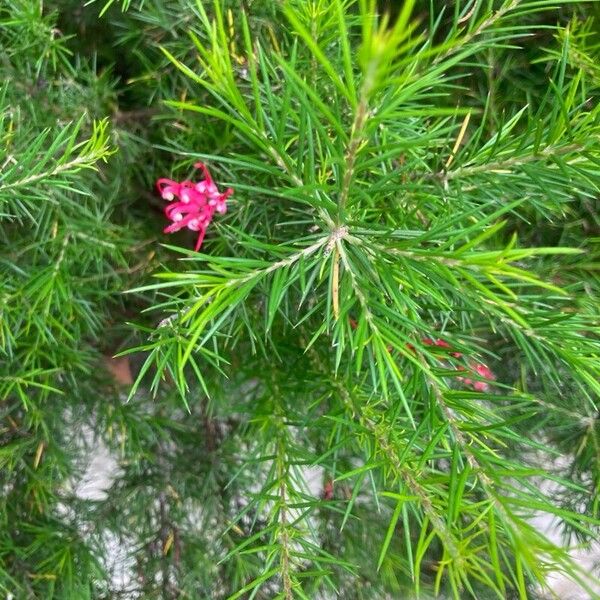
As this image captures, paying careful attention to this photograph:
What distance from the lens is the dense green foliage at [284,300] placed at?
1.02 ft

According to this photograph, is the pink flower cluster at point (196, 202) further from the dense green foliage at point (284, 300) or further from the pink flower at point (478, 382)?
the pink flower at point (478, 382)

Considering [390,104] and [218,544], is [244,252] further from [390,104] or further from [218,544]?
[218,544]

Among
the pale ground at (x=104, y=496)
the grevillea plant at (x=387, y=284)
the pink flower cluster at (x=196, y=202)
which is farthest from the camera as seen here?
the pale ground at (x=104, y=496)

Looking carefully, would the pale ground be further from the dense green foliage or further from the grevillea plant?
the grevillea plant

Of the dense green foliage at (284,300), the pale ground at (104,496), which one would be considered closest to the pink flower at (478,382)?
the dense green foliage at (284,300)

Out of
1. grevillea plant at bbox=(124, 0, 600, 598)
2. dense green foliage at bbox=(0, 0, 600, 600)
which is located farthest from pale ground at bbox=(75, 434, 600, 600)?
grevillea plant at bbox=(124, 0, 600, 598)

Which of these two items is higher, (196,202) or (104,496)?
(196,202)

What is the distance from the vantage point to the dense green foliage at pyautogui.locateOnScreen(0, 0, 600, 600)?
312 millimetres

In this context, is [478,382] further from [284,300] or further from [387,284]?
[387,284]

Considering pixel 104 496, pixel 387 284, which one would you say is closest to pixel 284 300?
pixel 387 284

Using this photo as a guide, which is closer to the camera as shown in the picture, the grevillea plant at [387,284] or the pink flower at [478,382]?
the grevillea plant at [387,284]

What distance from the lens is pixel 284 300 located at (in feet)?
1.56

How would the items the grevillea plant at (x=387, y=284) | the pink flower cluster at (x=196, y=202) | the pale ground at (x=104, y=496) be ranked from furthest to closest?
the pale ground at (x=104, y=496), the pink flower cluster at (x=196, y=202), the grevillea plant at (x=387, y=284)

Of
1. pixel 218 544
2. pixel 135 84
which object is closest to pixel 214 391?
pixel 218 544
